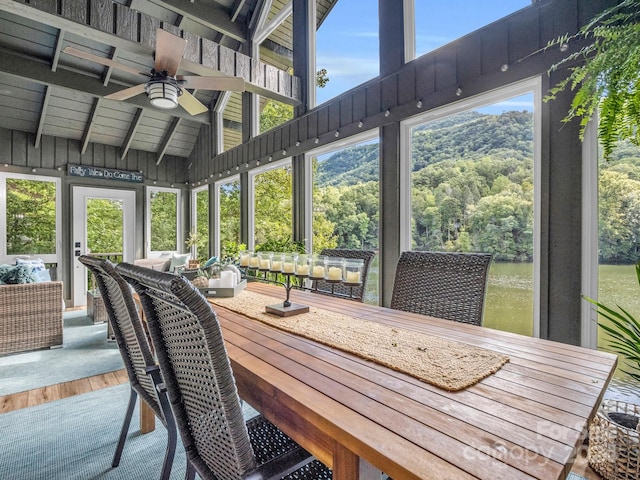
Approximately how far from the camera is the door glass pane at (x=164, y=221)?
6789mm

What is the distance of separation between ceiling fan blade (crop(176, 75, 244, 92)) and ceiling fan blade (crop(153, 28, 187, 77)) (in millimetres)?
134

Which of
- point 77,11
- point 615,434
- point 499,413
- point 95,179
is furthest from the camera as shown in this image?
point 95,179

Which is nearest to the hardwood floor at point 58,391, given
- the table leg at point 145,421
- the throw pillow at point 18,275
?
the table leg at point 145,421

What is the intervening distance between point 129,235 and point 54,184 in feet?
4.66

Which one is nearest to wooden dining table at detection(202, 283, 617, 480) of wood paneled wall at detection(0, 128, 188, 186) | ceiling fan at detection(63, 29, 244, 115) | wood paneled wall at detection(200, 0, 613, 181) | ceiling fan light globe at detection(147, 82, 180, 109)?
wood paneled wall at detection(200, 0, 613, 181)

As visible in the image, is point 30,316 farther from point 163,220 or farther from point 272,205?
point 163,220

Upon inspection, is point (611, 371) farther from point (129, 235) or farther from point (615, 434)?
point (129, 235)

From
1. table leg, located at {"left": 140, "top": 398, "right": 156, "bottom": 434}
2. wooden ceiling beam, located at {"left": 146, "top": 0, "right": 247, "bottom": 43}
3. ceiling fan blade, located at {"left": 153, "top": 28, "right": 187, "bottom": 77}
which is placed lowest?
table leg, located at {"left": 140, "top": 398, "right": 156, "bottom": 434}

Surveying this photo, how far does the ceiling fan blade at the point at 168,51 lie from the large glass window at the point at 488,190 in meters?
1.92

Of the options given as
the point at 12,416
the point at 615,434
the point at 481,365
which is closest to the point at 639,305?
the point at 615,434

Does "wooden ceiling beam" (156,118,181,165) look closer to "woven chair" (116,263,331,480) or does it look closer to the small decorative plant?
"woven chair" (116,263,331,480)

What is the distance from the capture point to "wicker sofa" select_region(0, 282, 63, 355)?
3270 millimetres

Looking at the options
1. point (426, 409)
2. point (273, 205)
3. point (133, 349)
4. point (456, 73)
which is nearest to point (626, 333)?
point (426, 409)

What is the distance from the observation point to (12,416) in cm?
225
